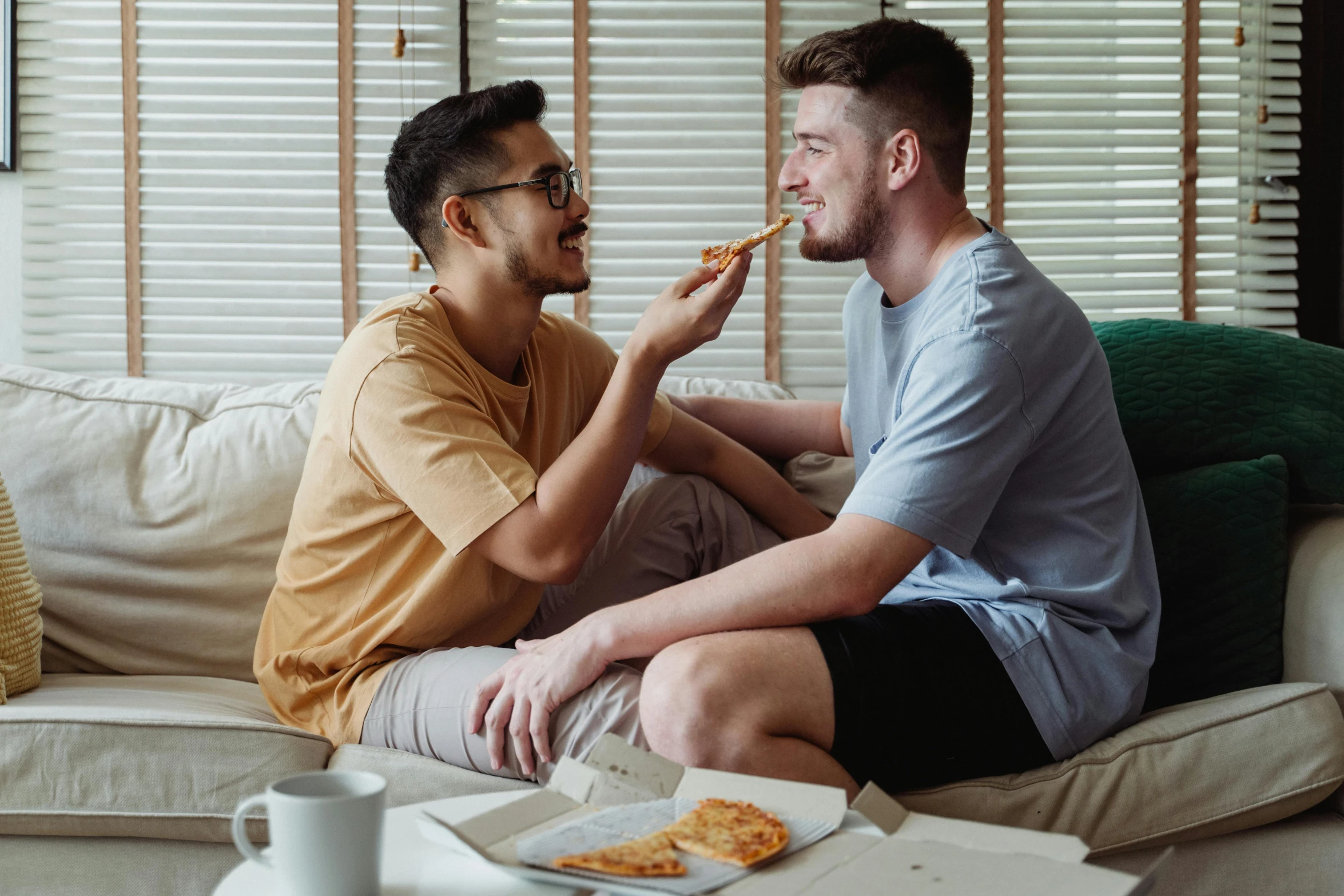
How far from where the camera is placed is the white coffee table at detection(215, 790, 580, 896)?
76cm

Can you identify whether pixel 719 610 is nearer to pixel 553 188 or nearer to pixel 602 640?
pixel 602 640

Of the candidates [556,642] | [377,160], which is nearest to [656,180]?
[377,160]

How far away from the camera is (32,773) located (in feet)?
4.45

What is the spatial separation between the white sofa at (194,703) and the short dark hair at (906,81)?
813 mm

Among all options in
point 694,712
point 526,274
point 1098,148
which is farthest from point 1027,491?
point 1098,148

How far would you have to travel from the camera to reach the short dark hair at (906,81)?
62.2 inches

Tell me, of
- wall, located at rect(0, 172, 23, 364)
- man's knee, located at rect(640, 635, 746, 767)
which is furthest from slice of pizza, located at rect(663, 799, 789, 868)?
wall, located at rect(0, 172, 23, 364)

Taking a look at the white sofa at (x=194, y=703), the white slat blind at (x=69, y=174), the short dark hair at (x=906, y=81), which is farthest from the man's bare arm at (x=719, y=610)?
the white slat blind at (x=69, y=174)

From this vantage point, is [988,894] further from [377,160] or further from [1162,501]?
[377,160]

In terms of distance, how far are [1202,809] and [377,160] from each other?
2.67 meters

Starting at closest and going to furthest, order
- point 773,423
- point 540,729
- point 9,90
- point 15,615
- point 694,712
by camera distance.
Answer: point 694,712
point 540,729
point 15,615
point 773,423
point 9,90

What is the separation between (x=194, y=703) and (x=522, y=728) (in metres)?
0.63

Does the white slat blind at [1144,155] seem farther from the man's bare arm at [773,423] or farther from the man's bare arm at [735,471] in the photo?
the man's bare arm at [735,471]

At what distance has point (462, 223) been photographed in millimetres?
1686
